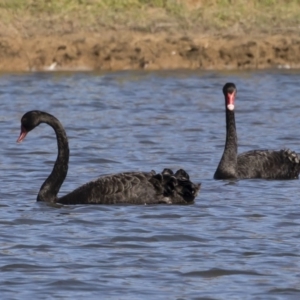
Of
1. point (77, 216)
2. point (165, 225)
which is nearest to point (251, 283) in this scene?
point (165, 225)

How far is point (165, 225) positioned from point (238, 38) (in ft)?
52.9

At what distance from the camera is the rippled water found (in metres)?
7.71

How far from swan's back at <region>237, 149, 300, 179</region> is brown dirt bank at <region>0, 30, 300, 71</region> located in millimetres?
11882

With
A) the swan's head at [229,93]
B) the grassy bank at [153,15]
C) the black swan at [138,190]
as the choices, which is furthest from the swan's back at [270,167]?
the grassy bank at [153,15]

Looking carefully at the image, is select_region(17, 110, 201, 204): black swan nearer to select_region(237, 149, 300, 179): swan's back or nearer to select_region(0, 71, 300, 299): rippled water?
select_region(0, 71, 300, 299): rippled water

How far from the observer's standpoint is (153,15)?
26.1m

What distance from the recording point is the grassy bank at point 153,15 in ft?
83.4

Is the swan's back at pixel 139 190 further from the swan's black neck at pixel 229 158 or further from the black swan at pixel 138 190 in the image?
the swan's black neck at pixel 229 158

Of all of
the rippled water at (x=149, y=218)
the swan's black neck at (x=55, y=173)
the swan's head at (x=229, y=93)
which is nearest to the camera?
the rippled water at (x=149, y=218)

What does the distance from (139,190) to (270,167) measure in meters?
2.50

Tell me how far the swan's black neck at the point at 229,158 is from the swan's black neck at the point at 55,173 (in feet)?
6.52

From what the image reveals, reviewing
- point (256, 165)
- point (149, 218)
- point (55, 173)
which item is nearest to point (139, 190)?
point (149, 218)

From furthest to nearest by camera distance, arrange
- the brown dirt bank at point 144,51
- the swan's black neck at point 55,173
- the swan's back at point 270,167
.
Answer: the brown dirt bank at point 144,51 → the swan's back at point 270,167 → the swan's black neck at point 55,173

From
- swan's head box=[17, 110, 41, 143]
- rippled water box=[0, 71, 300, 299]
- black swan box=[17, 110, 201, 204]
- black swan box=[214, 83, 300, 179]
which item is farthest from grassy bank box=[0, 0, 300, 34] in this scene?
black swan box=[17, 110, 201, 204]
